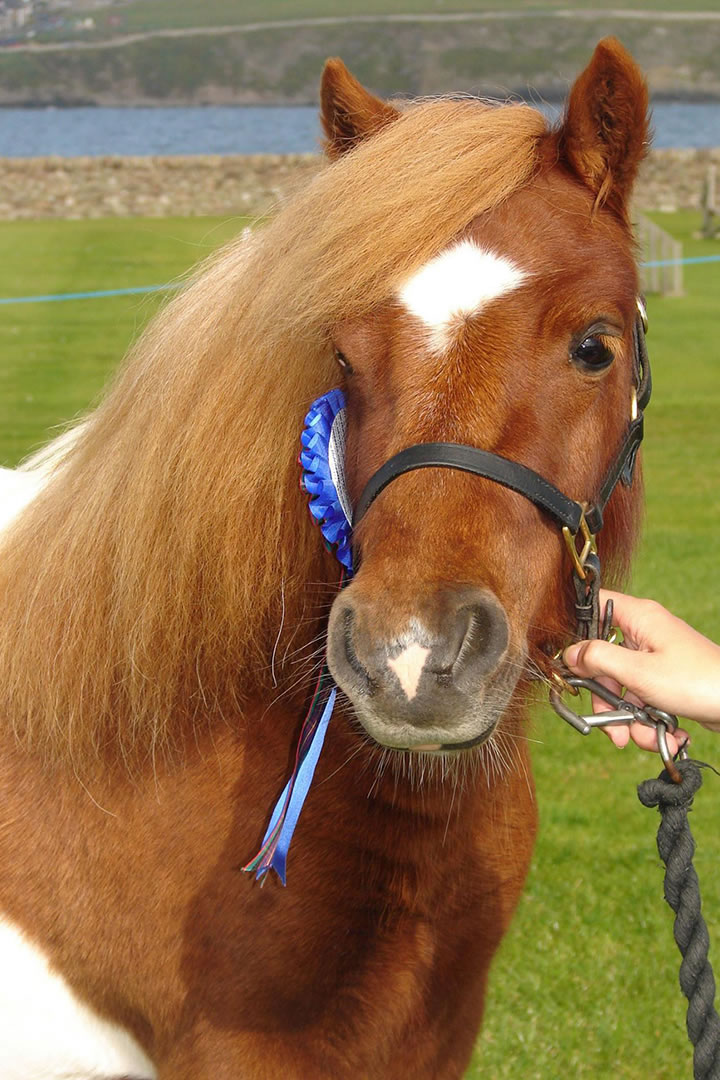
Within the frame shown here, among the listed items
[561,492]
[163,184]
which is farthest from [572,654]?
[163,184]

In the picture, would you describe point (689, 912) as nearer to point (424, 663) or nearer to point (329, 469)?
point (424, 663)

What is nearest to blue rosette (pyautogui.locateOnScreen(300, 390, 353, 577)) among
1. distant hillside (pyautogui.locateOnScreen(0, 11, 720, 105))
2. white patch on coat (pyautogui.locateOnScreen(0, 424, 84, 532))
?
white patch on coat (pyautogui.locateOnScreen(0, 424, 84, 532))

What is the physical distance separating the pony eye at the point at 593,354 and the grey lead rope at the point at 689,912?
0.73m

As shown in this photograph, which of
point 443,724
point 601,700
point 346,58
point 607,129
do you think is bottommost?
point 346,58

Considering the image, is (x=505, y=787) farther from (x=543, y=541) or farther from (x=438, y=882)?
(x=543, y=541)

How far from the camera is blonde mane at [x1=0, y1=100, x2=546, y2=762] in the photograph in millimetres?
1968

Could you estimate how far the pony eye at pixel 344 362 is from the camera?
192 centimetres

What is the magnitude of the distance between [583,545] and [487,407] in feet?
1.24

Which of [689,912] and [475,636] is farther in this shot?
[689,912]

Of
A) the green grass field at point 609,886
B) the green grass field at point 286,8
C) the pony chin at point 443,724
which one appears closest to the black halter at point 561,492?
the pony chin at point 443,724

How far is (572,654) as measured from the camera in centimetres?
207

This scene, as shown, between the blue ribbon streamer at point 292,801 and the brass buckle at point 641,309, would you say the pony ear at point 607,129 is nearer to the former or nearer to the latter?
the brass buckle at point 641,309

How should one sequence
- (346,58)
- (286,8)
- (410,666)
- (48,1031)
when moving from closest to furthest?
(410,666) < (48,1031) < (346,58) < (286,8)

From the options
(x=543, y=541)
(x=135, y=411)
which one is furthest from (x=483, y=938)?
(x=135, y=411)
